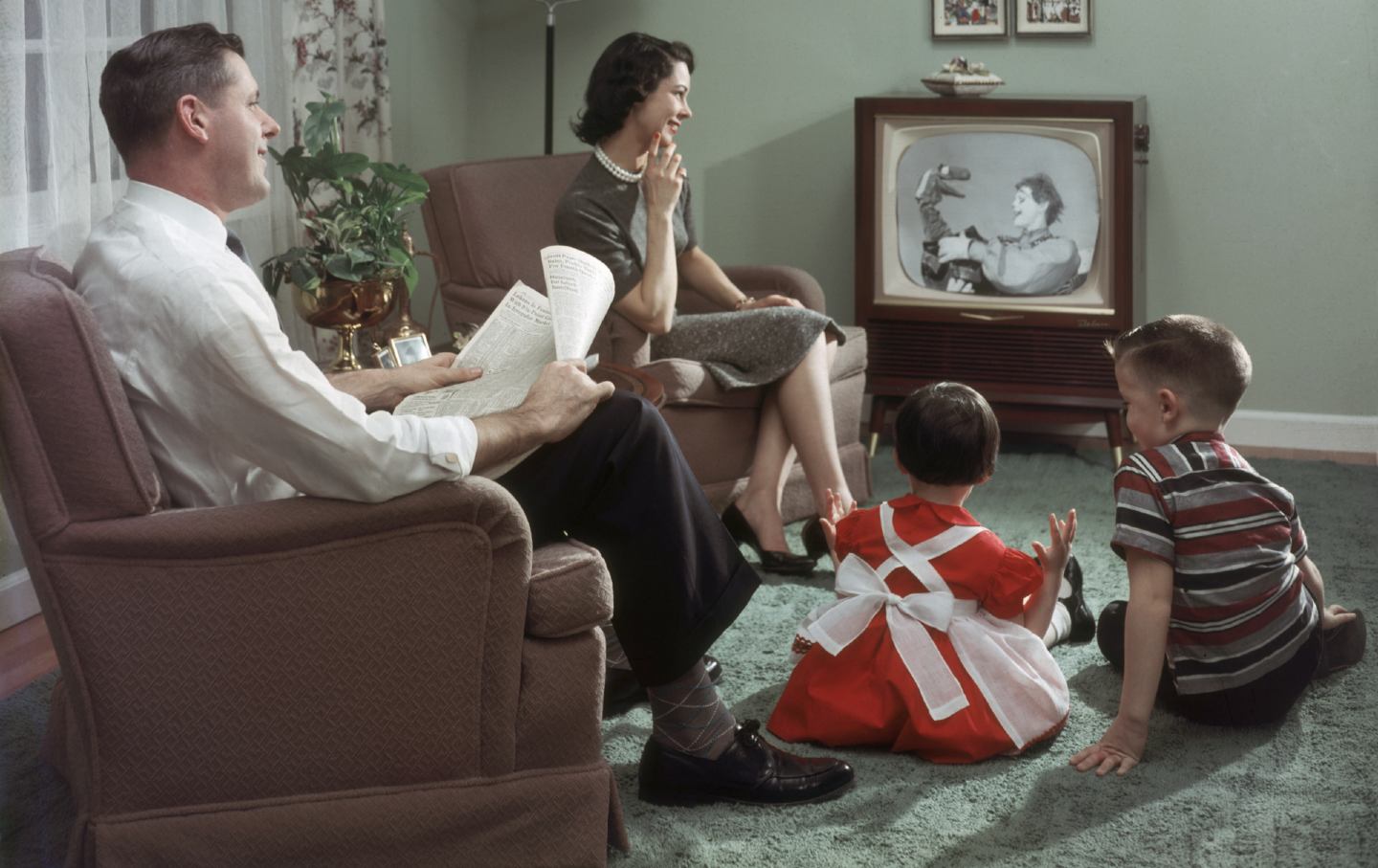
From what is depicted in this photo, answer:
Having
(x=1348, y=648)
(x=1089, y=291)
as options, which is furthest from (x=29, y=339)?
(x=1089, y=291)

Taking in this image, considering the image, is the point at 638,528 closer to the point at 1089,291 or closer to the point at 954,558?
the point at 954,558

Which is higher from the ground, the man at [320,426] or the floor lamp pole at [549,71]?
the floor lamp pole at [549,71]

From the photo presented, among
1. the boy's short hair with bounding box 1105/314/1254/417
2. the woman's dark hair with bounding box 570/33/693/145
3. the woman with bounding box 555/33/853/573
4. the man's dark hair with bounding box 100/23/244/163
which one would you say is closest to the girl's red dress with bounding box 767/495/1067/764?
the boy's short hair with bounding box 1105/314/1254/417

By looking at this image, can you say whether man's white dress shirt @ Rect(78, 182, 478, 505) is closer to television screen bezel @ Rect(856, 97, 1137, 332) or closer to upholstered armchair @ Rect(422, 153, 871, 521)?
upholstered armchair @ Rect(422, 153, 871, 521)

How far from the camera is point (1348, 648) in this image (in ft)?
7.89

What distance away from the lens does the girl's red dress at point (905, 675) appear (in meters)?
2.13

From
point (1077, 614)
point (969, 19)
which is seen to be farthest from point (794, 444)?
point (969, 19)

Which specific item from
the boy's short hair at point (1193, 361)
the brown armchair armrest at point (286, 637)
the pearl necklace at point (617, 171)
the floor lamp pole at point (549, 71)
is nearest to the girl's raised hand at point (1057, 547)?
the boy's short hair at point (1193, 361)

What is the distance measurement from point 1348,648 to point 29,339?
2018 mm

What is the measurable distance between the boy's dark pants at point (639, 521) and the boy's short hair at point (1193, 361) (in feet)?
2.30

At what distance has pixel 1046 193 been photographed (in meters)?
3.60

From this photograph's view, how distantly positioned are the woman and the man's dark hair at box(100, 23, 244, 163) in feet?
4.35

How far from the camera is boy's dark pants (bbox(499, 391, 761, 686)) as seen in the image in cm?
186

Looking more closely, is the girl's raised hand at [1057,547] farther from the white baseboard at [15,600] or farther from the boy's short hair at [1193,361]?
the white baseboard at [15,600]
